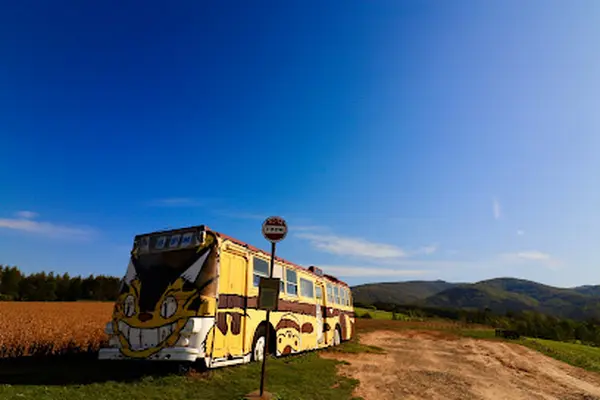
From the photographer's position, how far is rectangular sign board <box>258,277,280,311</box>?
6.86 metres

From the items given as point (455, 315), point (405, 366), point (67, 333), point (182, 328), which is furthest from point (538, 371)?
point (455, 315)

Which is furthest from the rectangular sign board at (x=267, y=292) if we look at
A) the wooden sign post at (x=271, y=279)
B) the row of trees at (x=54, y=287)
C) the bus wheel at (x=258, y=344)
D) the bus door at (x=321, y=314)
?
the row of trees at (x=54, y=287)

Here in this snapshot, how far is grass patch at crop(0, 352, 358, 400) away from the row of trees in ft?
230

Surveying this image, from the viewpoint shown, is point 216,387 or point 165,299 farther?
point 165,299

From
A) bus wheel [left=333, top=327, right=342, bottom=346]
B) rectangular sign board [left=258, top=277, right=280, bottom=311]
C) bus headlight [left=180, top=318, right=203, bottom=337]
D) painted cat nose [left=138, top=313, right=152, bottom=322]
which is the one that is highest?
rectangular sign board [left=258, top=277, right=280, bottom=311]

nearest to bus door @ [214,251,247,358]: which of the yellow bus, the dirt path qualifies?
the yellow bus

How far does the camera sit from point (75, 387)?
240 inches

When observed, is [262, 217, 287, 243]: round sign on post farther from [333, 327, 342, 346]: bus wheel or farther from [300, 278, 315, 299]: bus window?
[333, 327, 342, 346]: bus wheel

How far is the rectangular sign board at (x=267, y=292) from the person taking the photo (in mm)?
6859

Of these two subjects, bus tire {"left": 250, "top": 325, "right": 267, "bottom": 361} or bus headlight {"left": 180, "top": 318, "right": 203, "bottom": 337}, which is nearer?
bus headlight {"left": 180, "top": 318, "right": 203, "bottom": 337}

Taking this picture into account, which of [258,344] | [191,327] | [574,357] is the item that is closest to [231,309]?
[191,327]

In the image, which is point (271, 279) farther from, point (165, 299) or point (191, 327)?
point (165, 299)

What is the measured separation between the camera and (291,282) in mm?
11734

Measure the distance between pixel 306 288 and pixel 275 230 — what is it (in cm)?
663
